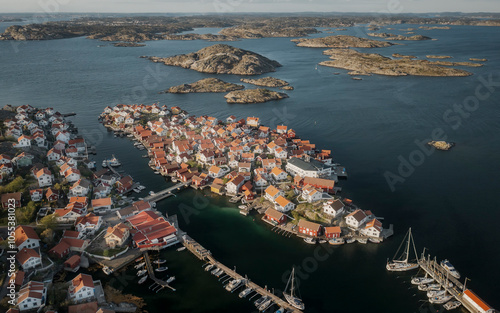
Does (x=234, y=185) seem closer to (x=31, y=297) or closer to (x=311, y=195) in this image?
(x=311, y=195)

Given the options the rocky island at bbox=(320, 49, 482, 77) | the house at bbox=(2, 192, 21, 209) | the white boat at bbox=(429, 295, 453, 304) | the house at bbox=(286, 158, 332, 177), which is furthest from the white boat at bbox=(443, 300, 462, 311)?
the rocky island at bbox=(320, 49, 482, 77)

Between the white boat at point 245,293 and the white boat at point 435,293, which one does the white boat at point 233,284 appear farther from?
the white boat at point 435,293

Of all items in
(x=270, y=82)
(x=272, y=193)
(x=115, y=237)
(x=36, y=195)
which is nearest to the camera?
(x=115, y=237)

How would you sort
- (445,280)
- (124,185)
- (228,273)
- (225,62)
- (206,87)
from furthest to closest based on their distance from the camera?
(225,62) < (206,87) < (124,185) < (228,273) < (445,280)

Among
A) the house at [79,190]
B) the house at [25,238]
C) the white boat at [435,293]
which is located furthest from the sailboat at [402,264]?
the house at [79,190]

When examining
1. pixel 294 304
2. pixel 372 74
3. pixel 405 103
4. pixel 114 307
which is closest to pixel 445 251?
pixel 294 304

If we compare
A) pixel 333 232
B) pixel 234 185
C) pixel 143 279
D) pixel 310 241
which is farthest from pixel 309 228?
pixel 143 279
